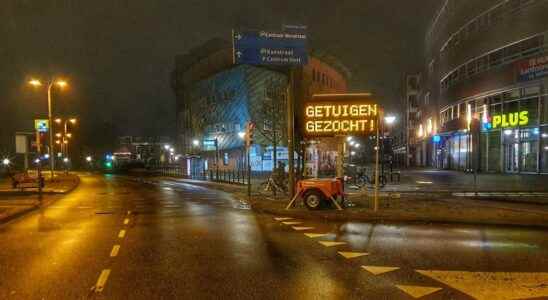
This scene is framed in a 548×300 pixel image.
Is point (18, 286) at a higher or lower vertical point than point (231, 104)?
lower

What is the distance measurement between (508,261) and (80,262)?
8119 mm

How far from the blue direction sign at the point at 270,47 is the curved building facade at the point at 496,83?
650 inches

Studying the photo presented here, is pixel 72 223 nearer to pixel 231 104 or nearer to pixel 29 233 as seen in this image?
pixel 29 233

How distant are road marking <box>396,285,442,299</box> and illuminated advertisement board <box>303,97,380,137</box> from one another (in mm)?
8982

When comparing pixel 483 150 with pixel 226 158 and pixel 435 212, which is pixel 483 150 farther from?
pixel 226 158

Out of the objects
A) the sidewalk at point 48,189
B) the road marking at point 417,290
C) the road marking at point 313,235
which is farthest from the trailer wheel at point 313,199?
the sidewalk at point 48,189

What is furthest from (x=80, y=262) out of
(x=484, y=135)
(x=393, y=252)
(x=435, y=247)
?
(x=484, y=135)

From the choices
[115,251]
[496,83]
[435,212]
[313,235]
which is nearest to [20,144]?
[115,251]

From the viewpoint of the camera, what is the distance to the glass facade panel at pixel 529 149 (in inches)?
1393

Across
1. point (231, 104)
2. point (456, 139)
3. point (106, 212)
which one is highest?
point (231, 104)

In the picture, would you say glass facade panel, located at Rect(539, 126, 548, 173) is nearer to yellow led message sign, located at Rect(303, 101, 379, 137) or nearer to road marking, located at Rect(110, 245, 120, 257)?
yellow led message sign, located at Rect(303, 101, 379, 137)

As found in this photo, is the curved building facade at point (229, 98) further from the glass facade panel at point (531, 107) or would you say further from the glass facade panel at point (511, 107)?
the glass facade panel at point (531, 107)

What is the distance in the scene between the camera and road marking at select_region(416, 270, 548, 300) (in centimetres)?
606

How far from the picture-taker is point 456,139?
163 ft
